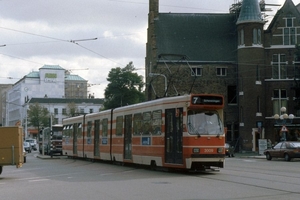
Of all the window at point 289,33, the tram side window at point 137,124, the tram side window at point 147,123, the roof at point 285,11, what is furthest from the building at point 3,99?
the tram side window at point 147,123

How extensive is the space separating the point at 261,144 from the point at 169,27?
24239 millimetres

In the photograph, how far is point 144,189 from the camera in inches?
627

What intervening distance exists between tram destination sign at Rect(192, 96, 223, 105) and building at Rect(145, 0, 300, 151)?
3774 cm

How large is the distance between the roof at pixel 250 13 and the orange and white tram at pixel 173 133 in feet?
119

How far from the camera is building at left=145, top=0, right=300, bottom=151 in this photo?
206 ft

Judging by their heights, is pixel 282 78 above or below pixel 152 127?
above

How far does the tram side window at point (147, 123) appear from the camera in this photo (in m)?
24.8

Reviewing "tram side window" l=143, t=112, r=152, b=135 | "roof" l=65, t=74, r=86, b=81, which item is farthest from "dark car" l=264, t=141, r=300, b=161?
"roof" l=65, t=74, r=86, b=81

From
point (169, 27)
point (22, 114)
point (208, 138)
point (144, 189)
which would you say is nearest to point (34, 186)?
point (144, 189)

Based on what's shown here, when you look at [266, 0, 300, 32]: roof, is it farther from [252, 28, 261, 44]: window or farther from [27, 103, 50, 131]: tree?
[27, 103, 50, 131]: tree

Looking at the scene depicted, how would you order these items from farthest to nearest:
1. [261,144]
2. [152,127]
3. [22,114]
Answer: [22,114] → [261,144] → [152,127]

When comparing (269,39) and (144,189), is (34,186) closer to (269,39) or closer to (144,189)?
(144,189)

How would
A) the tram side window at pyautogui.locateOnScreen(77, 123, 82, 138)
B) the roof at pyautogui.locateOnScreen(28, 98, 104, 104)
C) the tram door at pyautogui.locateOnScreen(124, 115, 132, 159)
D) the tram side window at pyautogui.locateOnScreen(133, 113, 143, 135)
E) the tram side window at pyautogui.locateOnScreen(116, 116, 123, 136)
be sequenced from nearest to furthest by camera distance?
1. the tram side window at pyautogui.locateOnScreen(133, 113, 143, 135)
2. the tram door at pyautogui.locateOnScreen(124, 115, 132, 159)
3. the tram side window at pyautogui.locateOnScreen(116, 116, 123, 136)
4. the tram side window at pyautogui.locateOnScreen(77, 123, 82, 138)
5. the roof at pyautogui.locateOnScreen(28, 98, 104, 104)

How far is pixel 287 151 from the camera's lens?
38250 millimetres
